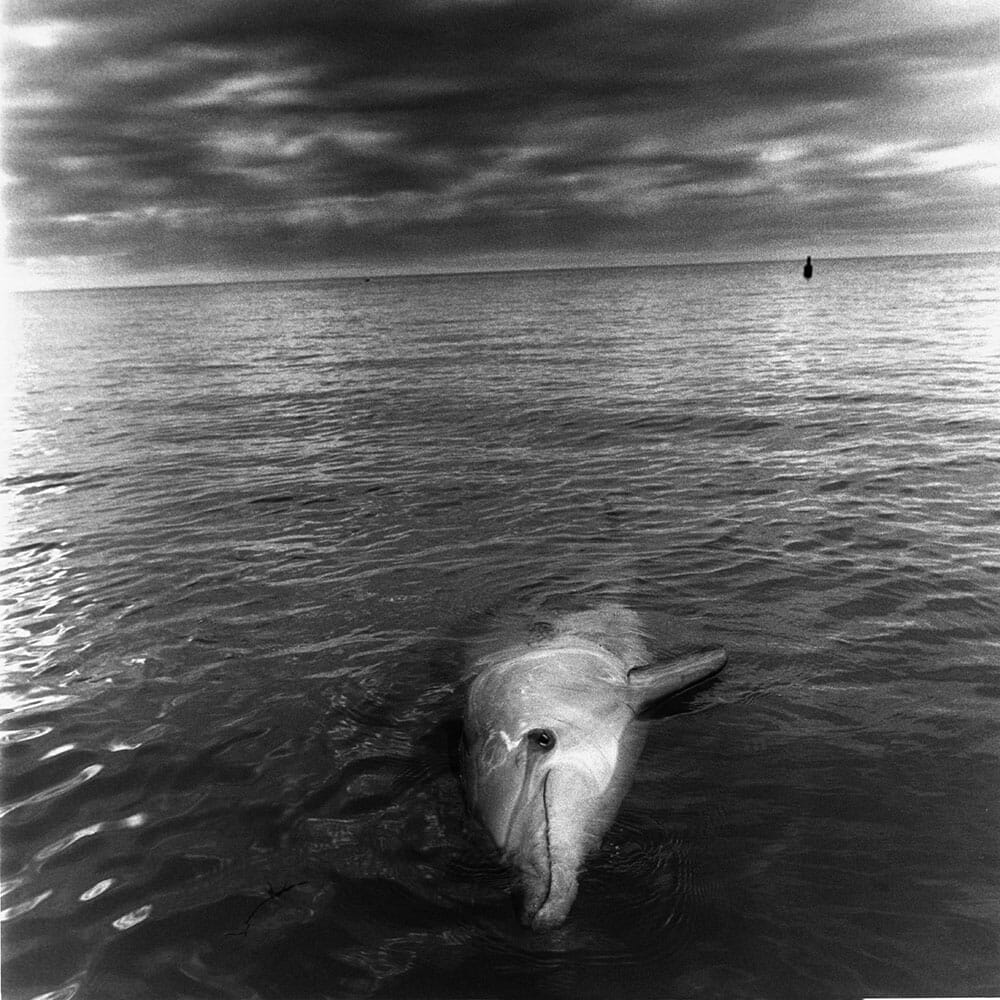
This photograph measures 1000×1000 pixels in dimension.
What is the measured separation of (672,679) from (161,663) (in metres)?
5.97

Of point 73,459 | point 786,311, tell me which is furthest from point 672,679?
point 786,311

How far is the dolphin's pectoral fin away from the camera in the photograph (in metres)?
8.34

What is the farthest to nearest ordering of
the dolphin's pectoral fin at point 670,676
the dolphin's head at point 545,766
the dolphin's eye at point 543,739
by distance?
the dolphin's pectoral fin at point 670,676, the dolphin's eye at point 543,739, the dolphin's head at point 545,766

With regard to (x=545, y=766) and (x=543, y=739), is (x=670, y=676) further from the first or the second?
(x=545, y=766)

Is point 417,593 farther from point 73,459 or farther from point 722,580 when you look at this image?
point 73,459

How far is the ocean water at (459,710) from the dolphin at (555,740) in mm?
206

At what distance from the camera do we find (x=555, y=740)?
22.5 ft

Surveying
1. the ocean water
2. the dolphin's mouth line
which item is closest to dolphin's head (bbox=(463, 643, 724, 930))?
the dolphin's mouth line

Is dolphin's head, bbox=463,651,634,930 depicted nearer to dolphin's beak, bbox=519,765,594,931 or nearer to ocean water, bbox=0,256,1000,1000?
dolphin's beak, bbox=519,765,594,931

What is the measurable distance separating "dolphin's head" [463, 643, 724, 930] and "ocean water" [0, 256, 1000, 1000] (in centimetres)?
19

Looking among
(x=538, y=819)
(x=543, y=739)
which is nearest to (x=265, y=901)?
(x=538, y=819)

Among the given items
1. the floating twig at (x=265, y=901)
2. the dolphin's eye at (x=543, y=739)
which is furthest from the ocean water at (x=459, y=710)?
the dolphin's eye at (x=543, y=739)

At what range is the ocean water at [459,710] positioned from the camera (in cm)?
560

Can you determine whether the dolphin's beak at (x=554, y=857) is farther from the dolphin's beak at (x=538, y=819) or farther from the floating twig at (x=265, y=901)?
the floating twig at (x=265, y=901)
